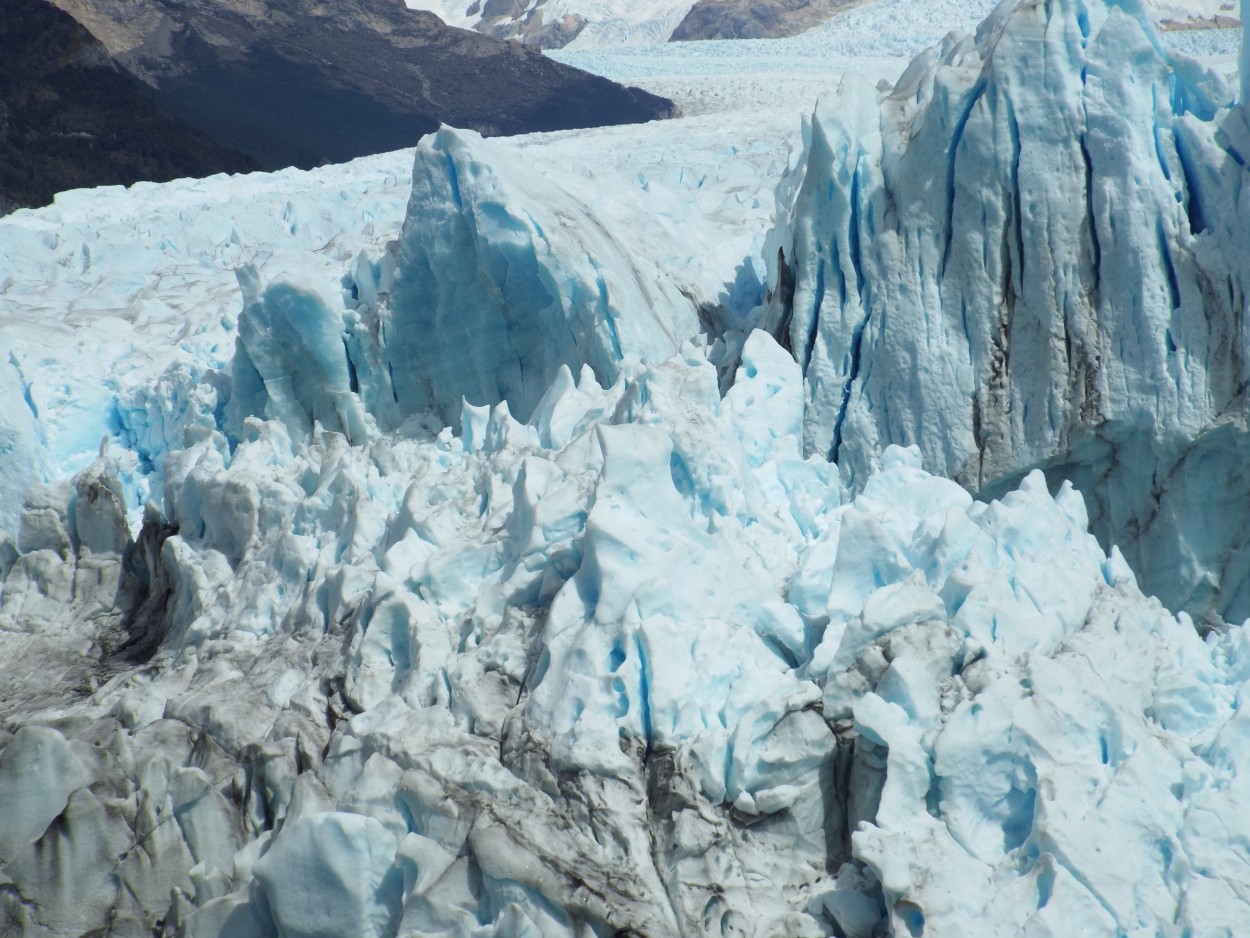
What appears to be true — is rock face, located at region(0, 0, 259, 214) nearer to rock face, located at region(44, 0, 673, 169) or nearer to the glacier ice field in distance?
rock face, located at region(44, 0, 673, 169)

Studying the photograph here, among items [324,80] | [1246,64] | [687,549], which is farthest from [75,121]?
[1246,64]

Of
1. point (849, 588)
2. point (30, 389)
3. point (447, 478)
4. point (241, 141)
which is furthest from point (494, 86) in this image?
point (849, 588)

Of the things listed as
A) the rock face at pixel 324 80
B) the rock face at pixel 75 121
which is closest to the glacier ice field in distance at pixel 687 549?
the rock face at pixel 75 121

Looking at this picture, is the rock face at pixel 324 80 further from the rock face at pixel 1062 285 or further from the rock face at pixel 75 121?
the rock face at pixel 1062 285

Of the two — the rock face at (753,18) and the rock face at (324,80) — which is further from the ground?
the rock face at (753,18)

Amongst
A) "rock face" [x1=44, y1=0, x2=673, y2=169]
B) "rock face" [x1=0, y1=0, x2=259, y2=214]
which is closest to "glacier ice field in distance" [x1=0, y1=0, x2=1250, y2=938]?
"rock face" [x1=0, y1=0, x2=259, y2=214]

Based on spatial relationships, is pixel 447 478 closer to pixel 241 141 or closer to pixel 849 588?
pixel 849 588
